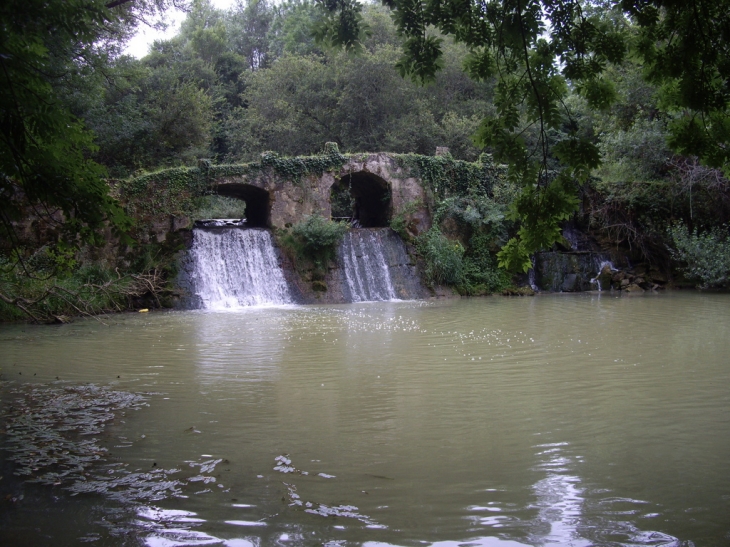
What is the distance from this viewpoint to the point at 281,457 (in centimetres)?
436

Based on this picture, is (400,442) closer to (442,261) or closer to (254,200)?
(442,261)

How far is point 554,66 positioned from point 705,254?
1686cm

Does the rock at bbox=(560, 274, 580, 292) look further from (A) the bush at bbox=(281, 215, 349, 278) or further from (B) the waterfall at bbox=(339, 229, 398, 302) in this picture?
(A) the bush at bbox=(281, 215, 349, 278)

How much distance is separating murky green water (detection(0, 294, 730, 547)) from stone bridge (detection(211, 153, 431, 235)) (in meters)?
10.5

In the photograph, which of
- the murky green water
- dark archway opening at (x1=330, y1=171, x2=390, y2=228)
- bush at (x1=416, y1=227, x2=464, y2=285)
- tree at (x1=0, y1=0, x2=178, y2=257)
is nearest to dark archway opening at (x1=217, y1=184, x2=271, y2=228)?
dark archway opening at (x1=330, y1=171, x2=390, y2=228)

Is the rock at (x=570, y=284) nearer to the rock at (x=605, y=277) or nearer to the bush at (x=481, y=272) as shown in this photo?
the rock at (x=605, y=277)

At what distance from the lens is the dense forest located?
4.36 metres

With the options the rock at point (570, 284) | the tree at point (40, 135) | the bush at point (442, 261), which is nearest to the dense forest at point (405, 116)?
the tree at point (40, 135)

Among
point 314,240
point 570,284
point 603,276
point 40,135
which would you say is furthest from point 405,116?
point 40,135

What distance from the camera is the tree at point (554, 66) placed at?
15.8 feet

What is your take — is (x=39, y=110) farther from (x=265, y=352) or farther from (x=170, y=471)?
(x=265, y=352)

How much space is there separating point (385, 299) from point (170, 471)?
1573 centimetres

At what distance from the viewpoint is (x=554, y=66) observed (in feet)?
17.3

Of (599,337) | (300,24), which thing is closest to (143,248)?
(599,337)
